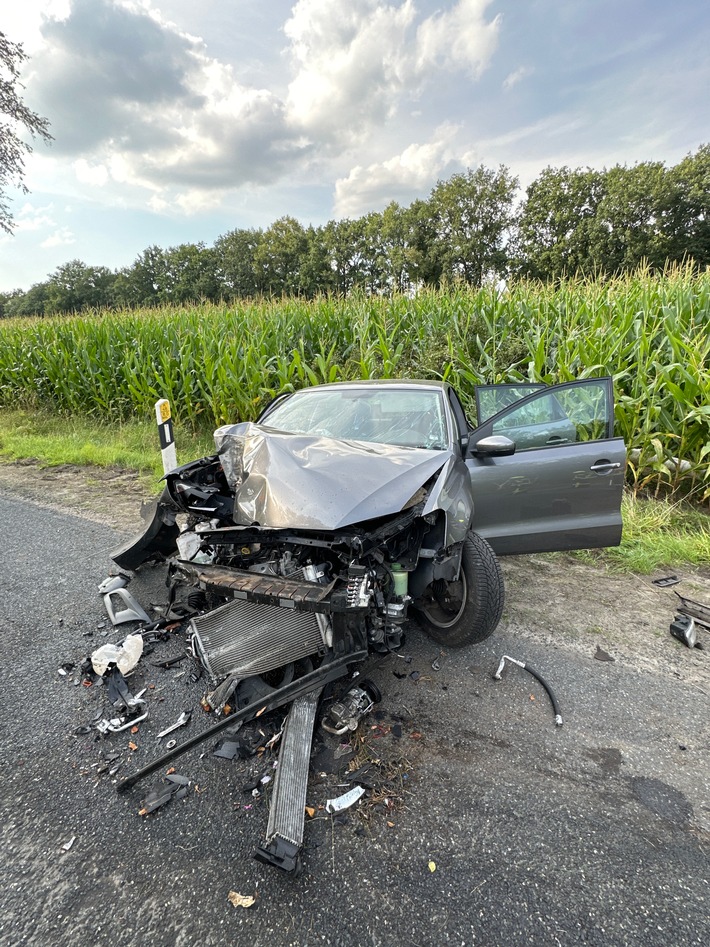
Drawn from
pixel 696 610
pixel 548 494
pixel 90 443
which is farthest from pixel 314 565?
pixel 90 443

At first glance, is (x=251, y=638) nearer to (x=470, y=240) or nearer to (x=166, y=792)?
(x=166, y=792)

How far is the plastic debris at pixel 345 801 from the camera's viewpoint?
1.77 meters

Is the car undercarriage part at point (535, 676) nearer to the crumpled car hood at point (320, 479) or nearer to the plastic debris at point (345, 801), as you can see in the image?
the plastic debris at point (345, 801)

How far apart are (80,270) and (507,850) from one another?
68559 mm

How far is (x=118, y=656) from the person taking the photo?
98.2 inches

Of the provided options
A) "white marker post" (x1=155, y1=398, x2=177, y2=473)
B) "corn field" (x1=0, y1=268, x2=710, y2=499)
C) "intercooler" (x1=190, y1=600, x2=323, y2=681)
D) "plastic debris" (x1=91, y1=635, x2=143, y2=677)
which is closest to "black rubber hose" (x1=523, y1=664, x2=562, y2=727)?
"intercooler" (x1=190, y1=600, x2=323, y2=681)

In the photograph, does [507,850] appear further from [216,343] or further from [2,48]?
[2,48]

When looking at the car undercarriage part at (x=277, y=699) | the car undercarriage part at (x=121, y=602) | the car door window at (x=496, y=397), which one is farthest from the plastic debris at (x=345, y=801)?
the car door window at (x=496, y=397)

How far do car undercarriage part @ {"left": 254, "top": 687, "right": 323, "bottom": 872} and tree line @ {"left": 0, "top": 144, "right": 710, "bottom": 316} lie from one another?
21993mm

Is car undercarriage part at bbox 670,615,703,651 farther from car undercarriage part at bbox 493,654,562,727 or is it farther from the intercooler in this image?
the intercooler

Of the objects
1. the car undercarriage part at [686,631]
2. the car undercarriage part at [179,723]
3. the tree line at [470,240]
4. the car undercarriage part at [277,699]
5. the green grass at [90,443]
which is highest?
the tree line at [470,240]

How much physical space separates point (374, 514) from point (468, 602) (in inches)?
38.1

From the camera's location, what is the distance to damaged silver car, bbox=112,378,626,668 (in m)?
2.11

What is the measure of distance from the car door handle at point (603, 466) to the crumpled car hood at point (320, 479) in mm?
1339
